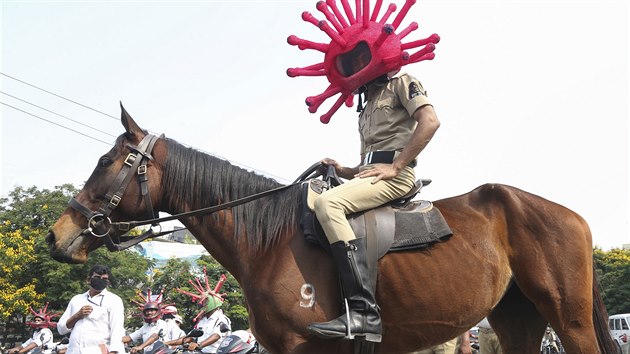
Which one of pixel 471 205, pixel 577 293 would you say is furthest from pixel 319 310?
pixel 577 293

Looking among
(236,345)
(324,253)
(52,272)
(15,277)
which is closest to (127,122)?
(324,253)

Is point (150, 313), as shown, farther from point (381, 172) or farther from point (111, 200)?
point (381, 172)

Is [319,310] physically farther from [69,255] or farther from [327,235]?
[69,255]

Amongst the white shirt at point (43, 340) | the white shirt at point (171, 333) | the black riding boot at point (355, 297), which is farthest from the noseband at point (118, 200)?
the white shirt at point (43, 340)

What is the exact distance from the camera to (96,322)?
8.29 meters

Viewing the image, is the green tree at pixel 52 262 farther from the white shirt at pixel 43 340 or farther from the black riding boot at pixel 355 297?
the black riding boot at pixel 355 297

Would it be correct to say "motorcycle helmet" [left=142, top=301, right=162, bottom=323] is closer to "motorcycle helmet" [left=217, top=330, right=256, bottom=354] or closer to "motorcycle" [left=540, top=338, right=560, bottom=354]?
"motorcycle helmet" [left=217, top=330, right=256, bottom=354]

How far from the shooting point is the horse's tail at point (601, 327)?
5.29 m

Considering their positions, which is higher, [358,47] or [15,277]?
[358,47]

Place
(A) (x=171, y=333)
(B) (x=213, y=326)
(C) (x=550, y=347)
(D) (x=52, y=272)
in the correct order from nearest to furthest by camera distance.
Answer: (B) (x=213, y=326) → (A) (x=171, y=333) → (C) (x=550, y=347) → (D) (x=52, y=272)

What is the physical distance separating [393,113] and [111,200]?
2444 mm

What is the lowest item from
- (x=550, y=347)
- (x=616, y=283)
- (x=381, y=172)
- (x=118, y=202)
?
A: (x=550, y=347)

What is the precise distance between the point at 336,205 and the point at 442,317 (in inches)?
50.2

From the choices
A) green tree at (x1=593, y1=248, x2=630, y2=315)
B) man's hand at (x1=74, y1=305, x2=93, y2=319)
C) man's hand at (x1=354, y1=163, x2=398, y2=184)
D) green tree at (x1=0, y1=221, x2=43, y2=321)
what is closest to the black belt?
man's hand at (x1=354, y1=163, x2=398, y2=184)
